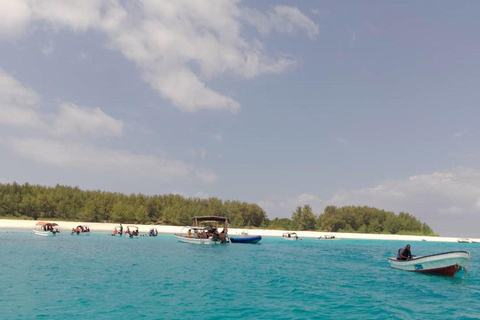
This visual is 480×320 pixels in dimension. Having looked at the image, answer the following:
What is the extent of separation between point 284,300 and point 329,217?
136 metres

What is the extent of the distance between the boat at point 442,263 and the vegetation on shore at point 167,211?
329 ft

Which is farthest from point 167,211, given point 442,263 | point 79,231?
point 442,263

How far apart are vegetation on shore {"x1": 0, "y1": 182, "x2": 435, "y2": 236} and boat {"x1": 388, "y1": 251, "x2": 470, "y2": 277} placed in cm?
10020

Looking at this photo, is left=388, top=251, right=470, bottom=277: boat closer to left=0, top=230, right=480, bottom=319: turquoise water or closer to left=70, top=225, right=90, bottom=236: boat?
left=0, top=230, right=480, bottom=319: turquoise water

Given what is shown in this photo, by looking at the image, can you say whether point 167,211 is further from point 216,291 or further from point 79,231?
point 216,291

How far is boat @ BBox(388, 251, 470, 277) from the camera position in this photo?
32.7 meters

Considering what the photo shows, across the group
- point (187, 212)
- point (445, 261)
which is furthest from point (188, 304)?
point (187, 212)

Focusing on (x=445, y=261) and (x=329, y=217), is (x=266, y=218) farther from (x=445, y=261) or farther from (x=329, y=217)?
(x=445, y=261)

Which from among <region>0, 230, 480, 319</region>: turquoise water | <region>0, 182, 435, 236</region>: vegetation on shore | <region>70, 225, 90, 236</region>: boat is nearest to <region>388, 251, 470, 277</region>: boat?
<region>0, 230, 480, 319</region>: turquoise water

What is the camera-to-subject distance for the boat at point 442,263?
32.7m

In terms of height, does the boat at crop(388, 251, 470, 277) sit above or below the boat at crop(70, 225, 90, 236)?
above

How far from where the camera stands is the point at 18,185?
4685 inches

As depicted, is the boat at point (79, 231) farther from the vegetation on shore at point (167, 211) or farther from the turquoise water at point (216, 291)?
the turquoise water at point (216, 291)

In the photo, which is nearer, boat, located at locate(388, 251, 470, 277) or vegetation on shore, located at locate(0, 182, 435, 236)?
boat, located at locate(388, 251, 470, 277)
